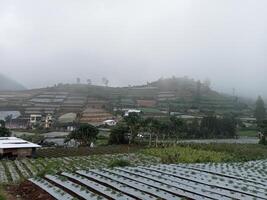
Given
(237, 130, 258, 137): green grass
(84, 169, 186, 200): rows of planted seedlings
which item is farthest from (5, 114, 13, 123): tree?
(84, 169, 186, 200): rows of planted seedlings

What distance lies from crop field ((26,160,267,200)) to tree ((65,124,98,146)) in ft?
75.9

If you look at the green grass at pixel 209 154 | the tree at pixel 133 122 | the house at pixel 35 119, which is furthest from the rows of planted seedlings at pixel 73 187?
the house at pixel 35 119

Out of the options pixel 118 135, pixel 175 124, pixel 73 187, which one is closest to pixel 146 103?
pixel 175 124

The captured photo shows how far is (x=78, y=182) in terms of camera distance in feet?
42.5

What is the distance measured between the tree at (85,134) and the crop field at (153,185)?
910 inches

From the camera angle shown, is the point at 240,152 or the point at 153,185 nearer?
the point at 153,185

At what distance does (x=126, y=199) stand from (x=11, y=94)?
313 ft

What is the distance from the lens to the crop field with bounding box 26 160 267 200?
984 cm

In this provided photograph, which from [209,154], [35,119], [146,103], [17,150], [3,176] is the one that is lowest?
[17,150]

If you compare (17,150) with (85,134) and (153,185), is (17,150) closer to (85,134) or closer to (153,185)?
(85,134)

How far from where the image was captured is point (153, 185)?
11250mm

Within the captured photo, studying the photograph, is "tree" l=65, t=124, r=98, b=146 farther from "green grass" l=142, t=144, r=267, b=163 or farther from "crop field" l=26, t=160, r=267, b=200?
"crop field" l=26, t=160, r=267, b=200

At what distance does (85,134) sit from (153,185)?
2784 centimetres

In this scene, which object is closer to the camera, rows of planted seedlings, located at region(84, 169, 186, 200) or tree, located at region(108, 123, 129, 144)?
rows of planted seedlings, located at region(84, 169, 186, 200)
